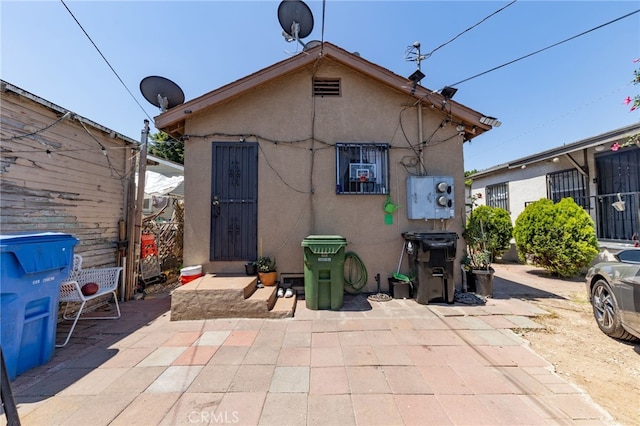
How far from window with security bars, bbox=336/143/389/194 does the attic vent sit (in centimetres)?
127

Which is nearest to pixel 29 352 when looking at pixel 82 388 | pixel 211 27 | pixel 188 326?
pixel 82 388

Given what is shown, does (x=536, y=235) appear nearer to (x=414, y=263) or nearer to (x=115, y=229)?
(x=414, y=263)

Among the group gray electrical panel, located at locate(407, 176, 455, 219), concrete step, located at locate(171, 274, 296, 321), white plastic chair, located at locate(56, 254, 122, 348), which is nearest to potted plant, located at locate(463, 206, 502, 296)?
gray electrical panel, located at locate(407, 176, 455, 219)

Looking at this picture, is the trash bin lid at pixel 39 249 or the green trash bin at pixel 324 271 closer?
the trash bin lid at pixel 39 249

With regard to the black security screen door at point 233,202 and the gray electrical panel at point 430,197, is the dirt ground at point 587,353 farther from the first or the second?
the black security screen door at point 233,202

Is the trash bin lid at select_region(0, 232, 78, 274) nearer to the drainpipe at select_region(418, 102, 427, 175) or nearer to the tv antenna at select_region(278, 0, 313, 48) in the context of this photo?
the tv antenna at select_region(278, 0, 313, 48)

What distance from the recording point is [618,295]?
3365 mm

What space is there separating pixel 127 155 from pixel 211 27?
11.6ft

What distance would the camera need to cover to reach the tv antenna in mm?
5539

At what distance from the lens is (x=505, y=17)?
4656mm

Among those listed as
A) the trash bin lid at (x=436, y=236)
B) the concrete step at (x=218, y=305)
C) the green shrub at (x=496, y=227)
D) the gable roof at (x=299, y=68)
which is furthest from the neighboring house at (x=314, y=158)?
the green shrub at (x=496, y=227)

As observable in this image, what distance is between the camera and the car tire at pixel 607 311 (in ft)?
11.1

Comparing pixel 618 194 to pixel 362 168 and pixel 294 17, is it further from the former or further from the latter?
pixel 294 17

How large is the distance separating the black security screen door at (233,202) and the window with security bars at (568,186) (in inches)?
402
